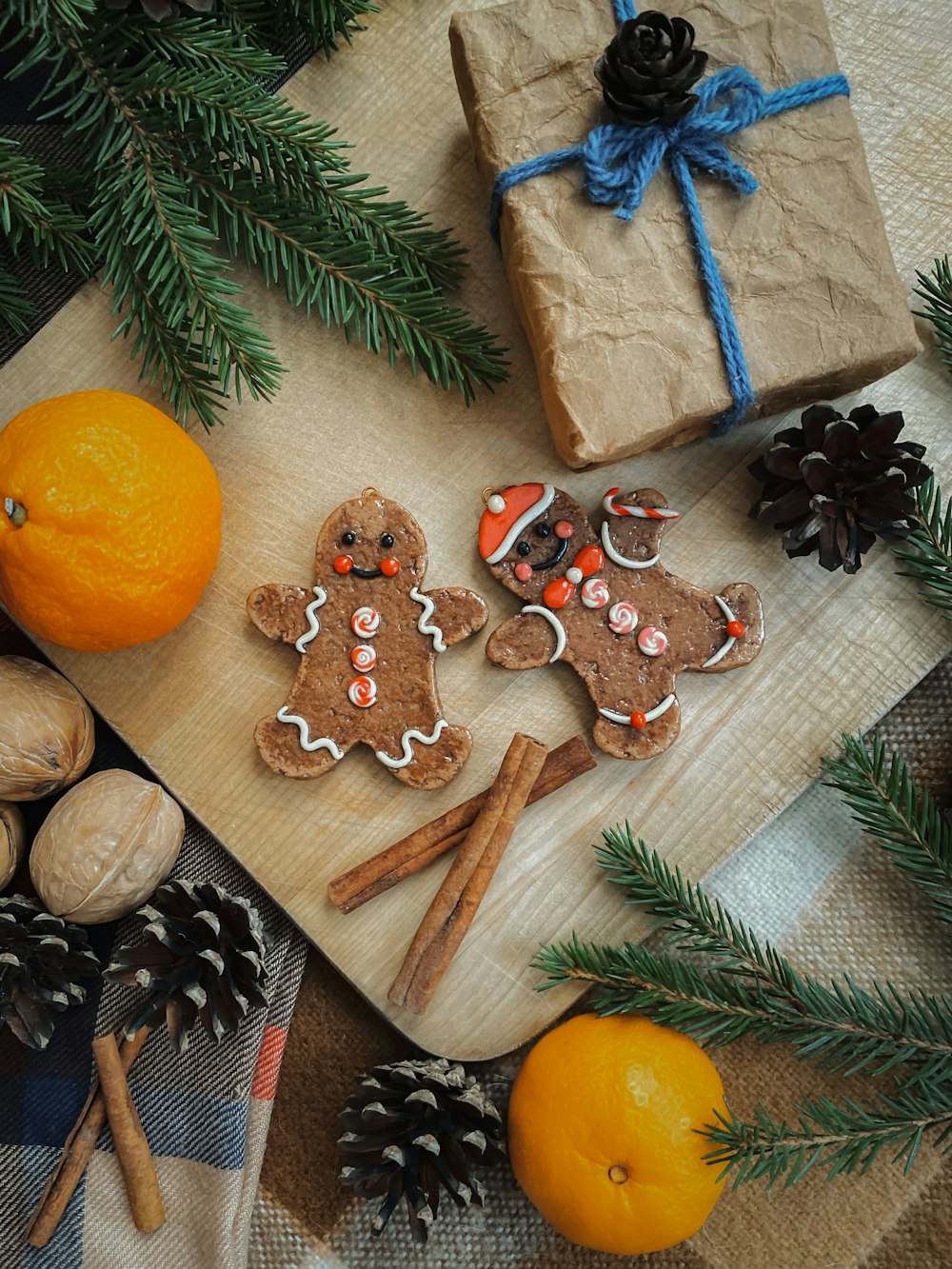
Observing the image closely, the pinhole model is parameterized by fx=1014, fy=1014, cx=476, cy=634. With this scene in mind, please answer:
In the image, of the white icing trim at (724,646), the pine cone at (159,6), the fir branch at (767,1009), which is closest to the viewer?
the pine cone at (159,6)

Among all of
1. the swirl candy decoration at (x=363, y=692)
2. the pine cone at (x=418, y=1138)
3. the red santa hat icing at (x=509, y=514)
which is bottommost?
the pine cone at (x=418, y=1138)

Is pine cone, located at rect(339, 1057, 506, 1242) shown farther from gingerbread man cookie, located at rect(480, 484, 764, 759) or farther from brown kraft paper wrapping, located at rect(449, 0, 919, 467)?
brown kraft paper wrapping, located at rect(449, 0, 919, 467)

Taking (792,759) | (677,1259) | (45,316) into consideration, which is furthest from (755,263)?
(677,1259)

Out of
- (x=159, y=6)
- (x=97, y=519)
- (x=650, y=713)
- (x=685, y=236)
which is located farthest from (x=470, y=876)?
(x=159, y=6)

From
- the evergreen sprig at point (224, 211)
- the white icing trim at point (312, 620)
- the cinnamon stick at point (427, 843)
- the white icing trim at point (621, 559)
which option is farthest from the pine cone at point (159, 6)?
the cinnamon stick at point (427, 843)

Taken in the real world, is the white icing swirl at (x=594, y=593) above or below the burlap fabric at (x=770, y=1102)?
above

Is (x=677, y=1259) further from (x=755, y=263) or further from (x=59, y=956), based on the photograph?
(x=755, y=263)

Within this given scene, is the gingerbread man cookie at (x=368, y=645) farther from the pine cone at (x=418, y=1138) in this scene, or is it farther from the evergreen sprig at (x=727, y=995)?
the pine cone at (x=418, y=1138)

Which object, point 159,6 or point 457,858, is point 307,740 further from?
point 159,6
